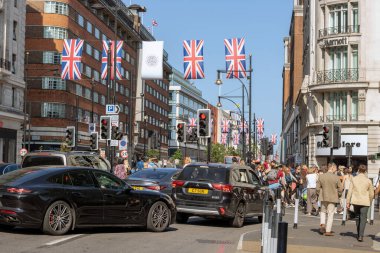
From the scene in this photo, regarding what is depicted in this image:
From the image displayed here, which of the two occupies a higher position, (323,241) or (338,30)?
(338,30)

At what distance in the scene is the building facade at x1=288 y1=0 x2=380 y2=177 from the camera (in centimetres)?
4928

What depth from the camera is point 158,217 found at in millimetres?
15023

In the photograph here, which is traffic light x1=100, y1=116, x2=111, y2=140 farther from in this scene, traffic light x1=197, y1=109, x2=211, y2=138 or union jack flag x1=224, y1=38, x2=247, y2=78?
union jack flag x1=224, y1=38, x2=247, y2=78

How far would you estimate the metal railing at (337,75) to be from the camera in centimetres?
4962

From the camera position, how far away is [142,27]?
11394 centimetres

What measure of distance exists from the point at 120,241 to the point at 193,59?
19208 mm

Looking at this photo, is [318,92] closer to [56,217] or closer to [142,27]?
[56,217]

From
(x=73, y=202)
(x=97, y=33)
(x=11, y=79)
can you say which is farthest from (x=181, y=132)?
(x=97, y=33)

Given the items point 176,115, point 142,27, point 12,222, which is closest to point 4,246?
point 12,222

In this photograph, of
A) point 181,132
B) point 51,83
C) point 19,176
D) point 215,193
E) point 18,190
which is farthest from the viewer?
point 51,83

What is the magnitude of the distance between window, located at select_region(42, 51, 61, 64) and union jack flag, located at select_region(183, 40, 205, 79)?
1711 inches

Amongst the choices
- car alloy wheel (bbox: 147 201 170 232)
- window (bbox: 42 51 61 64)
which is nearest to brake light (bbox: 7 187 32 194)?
car alloy wheel (bbox: 147 201 170 232)

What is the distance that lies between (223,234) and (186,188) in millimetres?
2372

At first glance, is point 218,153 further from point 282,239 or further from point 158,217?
point 282,239
